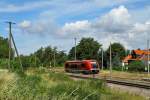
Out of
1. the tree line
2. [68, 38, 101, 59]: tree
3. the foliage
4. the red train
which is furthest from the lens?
[68, 38, 101, 59]: tree

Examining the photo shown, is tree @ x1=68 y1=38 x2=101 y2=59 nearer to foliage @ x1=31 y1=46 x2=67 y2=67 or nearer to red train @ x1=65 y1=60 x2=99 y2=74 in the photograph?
foliage @ x1=31 y1=46 x2=67 y2=67

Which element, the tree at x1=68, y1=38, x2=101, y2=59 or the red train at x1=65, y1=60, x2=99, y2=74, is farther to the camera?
the tree at x1=68, y1=38, x2=101, y2=59

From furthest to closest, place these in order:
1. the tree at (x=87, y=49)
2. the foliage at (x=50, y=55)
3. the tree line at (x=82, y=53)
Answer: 1. the tree at (x=87, y=49)
2. the foliage at (x=50, y=55)
3. the tree line at (x=82, y=53)

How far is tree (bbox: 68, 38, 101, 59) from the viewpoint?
150 meters

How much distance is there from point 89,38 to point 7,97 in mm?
152247

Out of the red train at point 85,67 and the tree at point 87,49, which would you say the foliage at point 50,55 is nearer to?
the tree at point 87,49

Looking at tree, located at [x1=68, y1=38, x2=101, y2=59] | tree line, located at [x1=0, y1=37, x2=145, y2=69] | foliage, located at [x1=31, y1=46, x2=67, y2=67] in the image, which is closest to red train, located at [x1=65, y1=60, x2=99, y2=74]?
tree line, located at [x1=0, y1=37, x2=145, y2=69]

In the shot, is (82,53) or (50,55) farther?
(82,53)

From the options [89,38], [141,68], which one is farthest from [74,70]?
[89,38]

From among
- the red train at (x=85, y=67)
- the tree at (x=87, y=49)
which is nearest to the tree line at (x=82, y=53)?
the tree at (x=87, y=49)

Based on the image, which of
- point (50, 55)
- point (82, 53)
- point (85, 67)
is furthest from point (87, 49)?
point (85, 67)

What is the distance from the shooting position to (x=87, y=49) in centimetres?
15262

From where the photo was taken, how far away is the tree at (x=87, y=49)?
150 m

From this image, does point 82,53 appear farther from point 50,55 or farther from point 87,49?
point 50,55
